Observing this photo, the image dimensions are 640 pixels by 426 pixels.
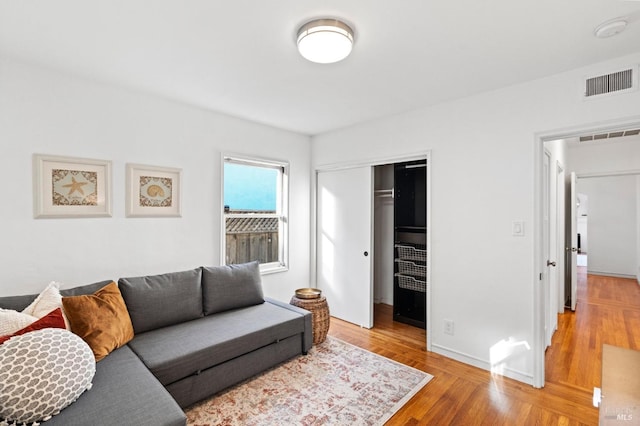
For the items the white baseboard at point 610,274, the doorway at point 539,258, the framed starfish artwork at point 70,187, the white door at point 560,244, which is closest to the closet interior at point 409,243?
the doorway at point 539,258

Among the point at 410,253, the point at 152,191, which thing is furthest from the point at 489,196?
the point at 152,191

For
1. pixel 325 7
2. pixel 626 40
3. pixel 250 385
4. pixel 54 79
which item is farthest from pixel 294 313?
pixel 626 40

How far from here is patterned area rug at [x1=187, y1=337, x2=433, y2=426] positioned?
2.06 m

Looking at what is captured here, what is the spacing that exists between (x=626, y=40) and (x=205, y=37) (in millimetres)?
2657

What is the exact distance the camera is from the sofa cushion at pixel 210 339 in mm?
2029

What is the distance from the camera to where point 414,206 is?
3.97 meters

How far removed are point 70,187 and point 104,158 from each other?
0.35 meters

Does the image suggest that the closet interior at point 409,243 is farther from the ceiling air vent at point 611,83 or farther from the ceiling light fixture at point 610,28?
the ceiling light fixture at point 610,28

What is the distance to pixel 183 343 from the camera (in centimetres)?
221

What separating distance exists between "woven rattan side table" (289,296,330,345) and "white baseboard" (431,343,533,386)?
1.11m

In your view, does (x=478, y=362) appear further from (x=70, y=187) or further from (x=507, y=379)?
(x=70, y=187)

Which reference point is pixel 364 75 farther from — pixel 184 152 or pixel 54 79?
pixel 54 79

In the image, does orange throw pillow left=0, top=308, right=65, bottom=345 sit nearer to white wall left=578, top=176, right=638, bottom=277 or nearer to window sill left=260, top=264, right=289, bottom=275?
window sill left=260, top=264, right=289, bottom=275

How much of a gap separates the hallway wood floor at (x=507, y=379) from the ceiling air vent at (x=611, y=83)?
2247 mm
